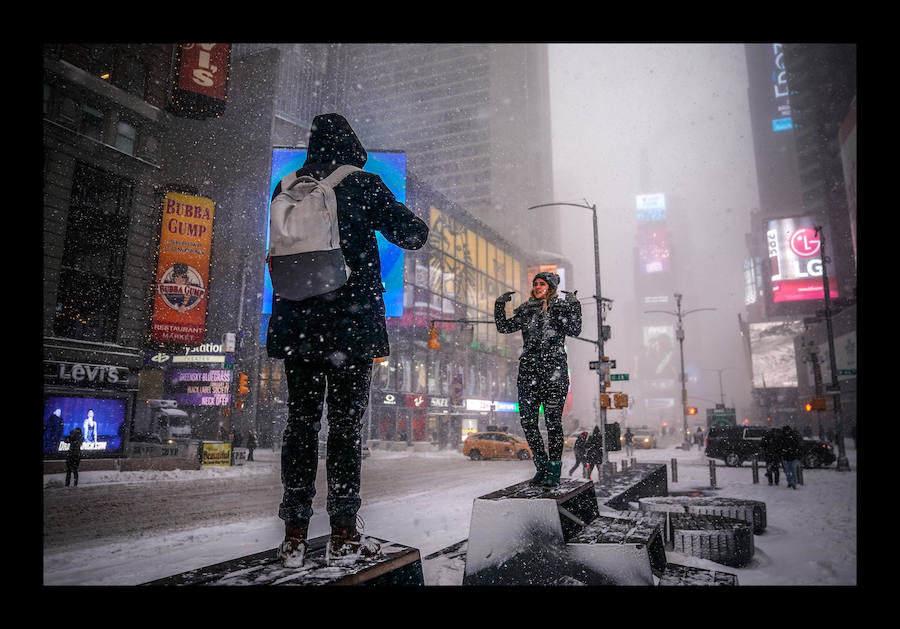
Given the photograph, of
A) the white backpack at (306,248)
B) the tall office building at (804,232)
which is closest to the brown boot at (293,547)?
the white backpack at (306,248)

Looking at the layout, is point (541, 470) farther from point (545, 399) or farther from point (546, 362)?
point (546, 362)

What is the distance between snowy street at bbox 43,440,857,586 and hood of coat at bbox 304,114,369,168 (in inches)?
121

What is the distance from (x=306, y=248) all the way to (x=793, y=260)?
6683 centimetres

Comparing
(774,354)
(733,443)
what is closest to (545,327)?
(733,443)

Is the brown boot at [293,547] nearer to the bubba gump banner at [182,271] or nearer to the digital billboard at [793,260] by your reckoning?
the bubba gump banner at [182,271]

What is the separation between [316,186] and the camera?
8.30 feet

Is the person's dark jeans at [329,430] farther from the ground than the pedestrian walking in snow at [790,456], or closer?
farther from the ground

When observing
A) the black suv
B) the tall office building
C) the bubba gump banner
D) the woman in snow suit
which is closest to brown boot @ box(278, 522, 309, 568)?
the woman in snow suit

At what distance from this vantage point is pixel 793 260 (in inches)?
2222

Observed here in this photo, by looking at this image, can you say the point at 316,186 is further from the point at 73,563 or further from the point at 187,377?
the point at 187,377

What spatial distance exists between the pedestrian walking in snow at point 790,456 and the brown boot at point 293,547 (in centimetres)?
1477

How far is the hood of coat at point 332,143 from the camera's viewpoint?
2.74 meters

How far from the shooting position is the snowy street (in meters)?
Result: 4.88
